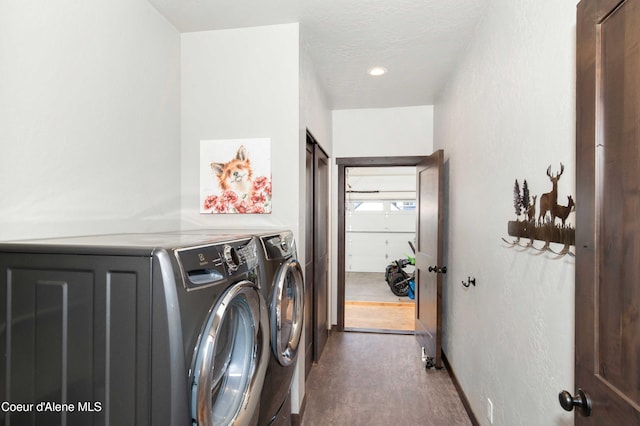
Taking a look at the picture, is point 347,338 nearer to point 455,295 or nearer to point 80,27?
point 455,295

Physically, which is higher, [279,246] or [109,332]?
[279,246]

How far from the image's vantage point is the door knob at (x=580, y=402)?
851mm

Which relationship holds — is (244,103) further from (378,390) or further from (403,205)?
(403,205)

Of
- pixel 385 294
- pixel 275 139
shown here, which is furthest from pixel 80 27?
pixel 385 294

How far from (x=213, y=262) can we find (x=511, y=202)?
1459 mm

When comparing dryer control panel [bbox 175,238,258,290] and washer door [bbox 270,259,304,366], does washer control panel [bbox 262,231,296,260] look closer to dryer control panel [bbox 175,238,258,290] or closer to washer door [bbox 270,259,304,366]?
washer door [bbox 270,259,304,366]

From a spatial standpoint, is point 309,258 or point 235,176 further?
point 309,258

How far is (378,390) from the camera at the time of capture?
258 centimetres

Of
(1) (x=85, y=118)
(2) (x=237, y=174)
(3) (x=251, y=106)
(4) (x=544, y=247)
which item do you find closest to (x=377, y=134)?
(3) (x=251, y=106)

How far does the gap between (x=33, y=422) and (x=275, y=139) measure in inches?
67.9

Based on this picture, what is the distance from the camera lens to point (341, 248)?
394 cm

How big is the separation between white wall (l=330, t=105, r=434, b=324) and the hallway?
82 centimetres

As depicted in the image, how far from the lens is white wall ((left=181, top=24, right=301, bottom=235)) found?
2137mm

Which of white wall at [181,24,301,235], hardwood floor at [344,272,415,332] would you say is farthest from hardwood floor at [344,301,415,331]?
white wall at [181,24,301,235]
